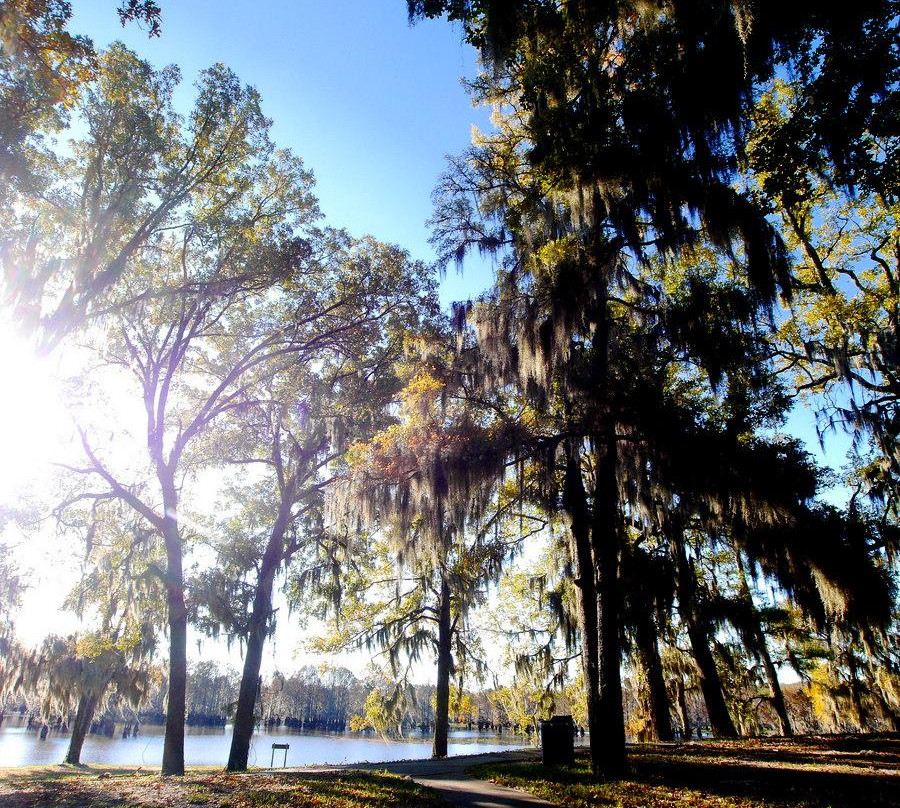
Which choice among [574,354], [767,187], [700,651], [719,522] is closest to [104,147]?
[574,354]

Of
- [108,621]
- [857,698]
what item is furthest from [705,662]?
[108,621]

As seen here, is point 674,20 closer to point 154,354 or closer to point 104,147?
point 104,147

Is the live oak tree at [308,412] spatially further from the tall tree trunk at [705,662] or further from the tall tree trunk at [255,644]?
the tall tree trunk at [705,662]

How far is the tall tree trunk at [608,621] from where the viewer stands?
852 centimetres

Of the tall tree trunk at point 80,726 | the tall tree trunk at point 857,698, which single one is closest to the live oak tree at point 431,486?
the tall tree trunk at point 80,726

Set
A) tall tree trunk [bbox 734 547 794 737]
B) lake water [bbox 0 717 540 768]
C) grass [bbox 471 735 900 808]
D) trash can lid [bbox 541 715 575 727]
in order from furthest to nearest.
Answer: lake water [bbox 0 717 540 768], tall tree trunk [bbox 734 547 794 737], trash can lid [bbox 541 715 575 727], grass [bbox 471 735 900 808]

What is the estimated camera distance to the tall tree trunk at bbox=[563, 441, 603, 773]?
8844 millimetres

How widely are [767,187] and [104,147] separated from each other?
1128 cm

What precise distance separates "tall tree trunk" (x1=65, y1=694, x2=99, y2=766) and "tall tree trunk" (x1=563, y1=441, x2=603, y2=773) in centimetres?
2003

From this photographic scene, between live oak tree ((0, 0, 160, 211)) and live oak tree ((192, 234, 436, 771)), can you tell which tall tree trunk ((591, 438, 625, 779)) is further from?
live oak tree ((0, 0, 160, 211))

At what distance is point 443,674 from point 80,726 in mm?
14485

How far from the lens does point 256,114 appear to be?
1200 centimetres

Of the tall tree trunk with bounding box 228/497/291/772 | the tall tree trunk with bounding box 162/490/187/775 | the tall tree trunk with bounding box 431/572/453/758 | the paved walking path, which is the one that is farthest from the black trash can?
the tall tree trunk with bounding box 228/497/291/772

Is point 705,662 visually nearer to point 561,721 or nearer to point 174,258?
point 561,721
